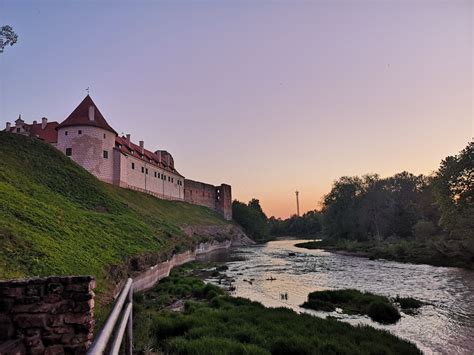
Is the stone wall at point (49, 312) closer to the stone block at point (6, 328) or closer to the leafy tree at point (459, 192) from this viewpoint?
the stone block at point (6, 328)

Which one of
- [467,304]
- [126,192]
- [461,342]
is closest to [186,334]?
[461,342]

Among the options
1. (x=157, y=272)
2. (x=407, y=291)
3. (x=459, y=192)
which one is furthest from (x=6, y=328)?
(x=459, y=192)

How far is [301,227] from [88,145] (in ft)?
346

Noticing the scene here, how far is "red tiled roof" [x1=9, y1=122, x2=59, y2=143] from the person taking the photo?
48.1m

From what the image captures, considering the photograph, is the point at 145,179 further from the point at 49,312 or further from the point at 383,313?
the point at 49,312

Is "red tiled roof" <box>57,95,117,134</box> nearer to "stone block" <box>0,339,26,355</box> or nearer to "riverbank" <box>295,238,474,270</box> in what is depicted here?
"riverbank" <box>295,238,474,270</box>

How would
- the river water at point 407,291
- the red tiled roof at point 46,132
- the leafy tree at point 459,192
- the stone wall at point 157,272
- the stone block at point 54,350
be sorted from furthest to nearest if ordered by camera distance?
the red tiled roof at point 46,132
the leafy tree at point 459,192
the stone wall at point 157,272
the river water at point 407,291
the stone block at point 54,350

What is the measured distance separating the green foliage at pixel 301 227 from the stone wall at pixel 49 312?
4675 inches

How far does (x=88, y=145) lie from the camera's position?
45.0 m

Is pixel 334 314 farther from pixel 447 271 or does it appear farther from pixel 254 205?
pixel 254 205

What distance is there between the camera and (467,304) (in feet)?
51.7

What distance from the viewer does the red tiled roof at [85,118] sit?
4488 centimetres

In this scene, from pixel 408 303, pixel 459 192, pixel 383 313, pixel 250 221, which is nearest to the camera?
pixel 383 313

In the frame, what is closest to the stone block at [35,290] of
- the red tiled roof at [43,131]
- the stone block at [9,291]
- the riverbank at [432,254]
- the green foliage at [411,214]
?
the stone block at [9,291]
